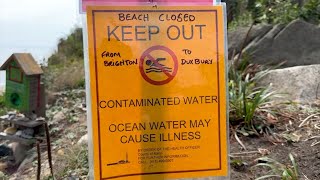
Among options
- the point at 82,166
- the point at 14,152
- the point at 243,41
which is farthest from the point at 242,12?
the point at 82,166

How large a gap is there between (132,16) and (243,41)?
177 inches

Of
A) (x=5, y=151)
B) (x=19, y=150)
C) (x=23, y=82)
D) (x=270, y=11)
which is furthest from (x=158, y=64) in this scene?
(x=270, y=11)

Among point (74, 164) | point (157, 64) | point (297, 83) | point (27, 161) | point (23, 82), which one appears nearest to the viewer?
point (157, 64)

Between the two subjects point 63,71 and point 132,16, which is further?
point 63,71

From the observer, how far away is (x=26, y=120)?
17.9 ft

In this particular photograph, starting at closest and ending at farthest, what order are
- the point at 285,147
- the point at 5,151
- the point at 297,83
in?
the point at 285,147 → the point at 297,83 → the point at 5,151

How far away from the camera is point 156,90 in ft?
6.56

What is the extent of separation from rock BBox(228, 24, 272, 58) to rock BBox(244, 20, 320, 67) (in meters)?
0.10

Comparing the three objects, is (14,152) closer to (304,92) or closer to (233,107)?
(233,107)

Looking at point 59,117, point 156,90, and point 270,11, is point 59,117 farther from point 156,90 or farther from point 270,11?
point 156,90

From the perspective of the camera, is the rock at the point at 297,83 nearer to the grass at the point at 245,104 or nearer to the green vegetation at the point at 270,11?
the grass at the point at 245,104

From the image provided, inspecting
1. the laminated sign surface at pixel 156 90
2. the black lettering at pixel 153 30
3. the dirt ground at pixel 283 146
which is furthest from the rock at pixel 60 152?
the black lettering at pixel 153 30

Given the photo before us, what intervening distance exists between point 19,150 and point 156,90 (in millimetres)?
3817

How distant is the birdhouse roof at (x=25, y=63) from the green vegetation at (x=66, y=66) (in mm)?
2377
